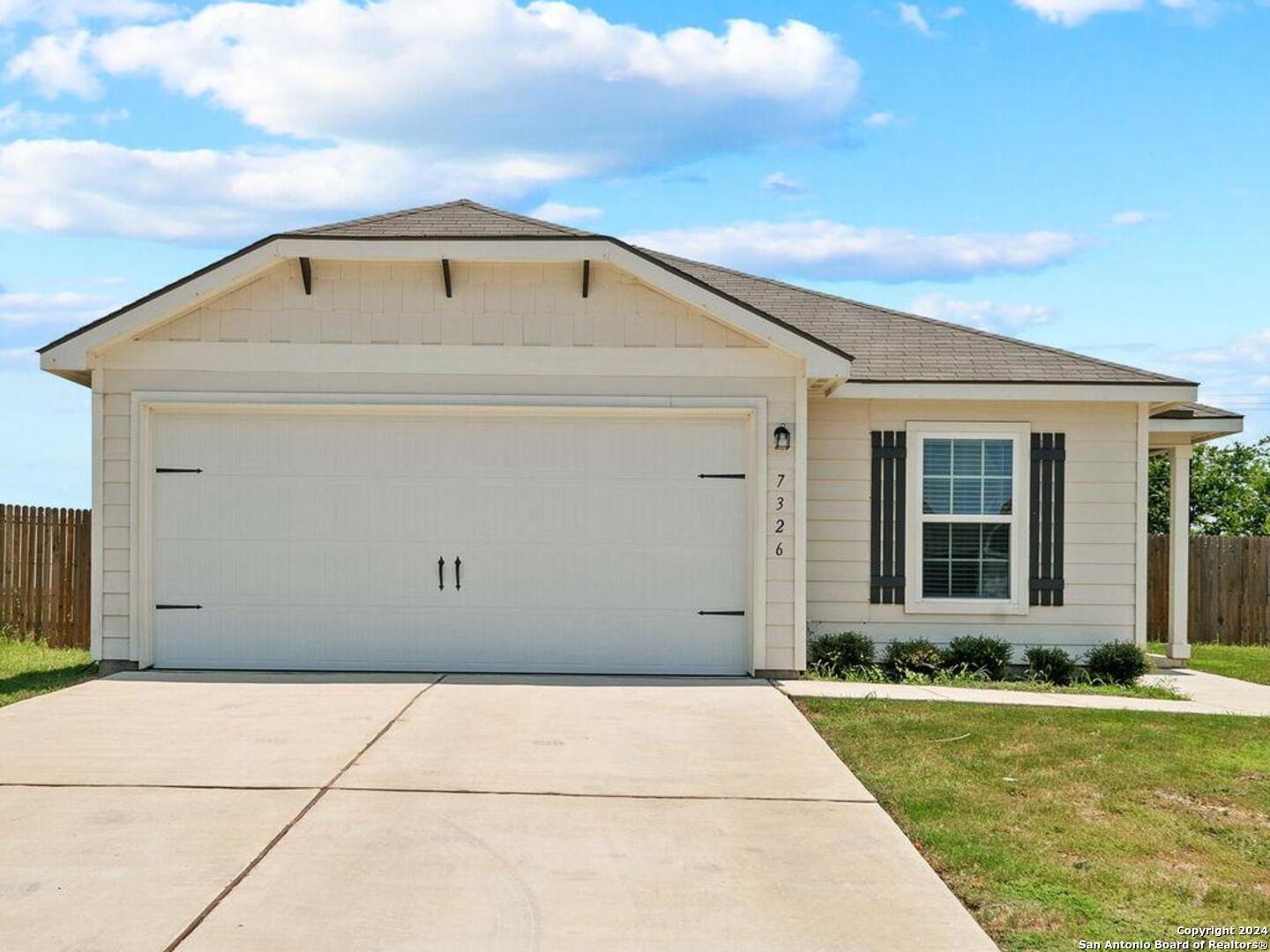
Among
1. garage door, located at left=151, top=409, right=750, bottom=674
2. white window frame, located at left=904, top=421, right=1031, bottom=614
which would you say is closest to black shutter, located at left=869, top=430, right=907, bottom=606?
white window frame, located at left=904, top=421, right=1031, bottom=614

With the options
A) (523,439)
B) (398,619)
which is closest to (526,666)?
(398,619)

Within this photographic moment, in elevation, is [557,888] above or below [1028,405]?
below

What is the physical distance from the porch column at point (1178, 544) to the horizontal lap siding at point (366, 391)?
5749 mm

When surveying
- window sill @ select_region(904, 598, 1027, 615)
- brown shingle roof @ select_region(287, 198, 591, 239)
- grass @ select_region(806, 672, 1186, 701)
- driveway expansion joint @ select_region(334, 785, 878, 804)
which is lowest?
grass @ select_region(806, 672, 1186, 701)

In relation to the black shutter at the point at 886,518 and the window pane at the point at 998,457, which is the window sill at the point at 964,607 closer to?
the black shutter at the point at 886,518

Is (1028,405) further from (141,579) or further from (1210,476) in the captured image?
(1210,476)

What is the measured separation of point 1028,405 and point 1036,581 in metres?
1.74

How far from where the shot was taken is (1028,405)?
12.7 m

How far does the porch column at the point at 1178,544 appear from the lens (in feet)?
47.4

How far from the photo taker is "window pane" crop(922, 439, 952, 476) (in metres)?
12.6

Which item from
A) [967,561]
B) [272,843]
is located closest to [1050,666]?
[967,561]

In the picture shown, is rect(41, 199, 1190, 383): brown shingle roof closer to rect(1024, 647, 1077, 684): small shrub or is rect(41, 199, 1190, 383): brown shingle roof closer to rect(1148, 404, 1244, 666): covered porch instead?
rect(1148, 404, 1244, 666): covered porch

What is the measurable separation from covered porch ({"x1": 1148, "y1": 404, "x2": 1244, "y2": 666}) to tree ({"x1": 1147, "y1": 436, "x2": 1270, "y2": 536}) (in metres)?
13.1

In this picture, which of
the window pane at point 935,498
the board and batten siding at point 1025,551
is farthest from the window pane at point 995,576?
the window pane at point 935,498
